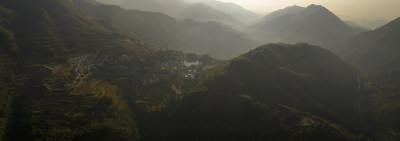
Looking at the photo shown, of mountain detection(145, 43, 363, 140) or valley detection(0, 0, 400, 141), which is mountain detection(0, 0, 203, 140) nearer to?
valley detection(0, 0, 400, 141)

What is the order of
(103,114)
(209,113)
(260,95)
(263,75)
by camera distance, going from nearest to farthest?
(103,114), (209,113), (260,95), (263,75)

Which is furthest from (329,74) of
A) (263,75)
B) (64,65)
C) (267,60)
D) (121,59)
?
(64,65)

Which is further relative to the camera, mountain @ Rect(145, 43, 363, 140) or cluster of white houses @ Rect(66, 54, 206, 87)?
cluster of white houses @ Rect(66, 54, 206, 87)

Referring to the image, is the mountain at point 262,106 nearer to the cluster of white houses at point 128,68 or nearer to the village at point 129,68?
the village at point 129,68

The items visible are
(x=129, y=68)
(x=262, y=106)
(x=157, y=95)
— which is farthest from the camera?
(x=129, y=68)

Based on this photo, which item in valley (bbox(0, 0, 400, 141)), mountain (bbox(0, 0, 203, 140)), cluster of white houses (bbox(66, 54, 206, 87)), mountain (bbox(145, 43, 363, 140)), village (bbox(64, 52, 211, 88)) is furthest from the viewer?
cluster of white houses (bbox(66, 54, 206, 87))

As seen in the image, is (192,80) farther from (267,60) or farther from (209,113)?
(267,60)

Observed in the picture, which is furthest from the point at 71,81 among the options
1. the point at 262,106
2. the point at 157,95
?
the point at 262,106

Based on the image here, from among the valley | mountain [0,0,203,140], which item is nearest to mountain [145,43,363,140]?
the valley

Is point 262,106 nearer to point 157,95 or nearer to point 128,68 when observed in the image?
point 157,95
